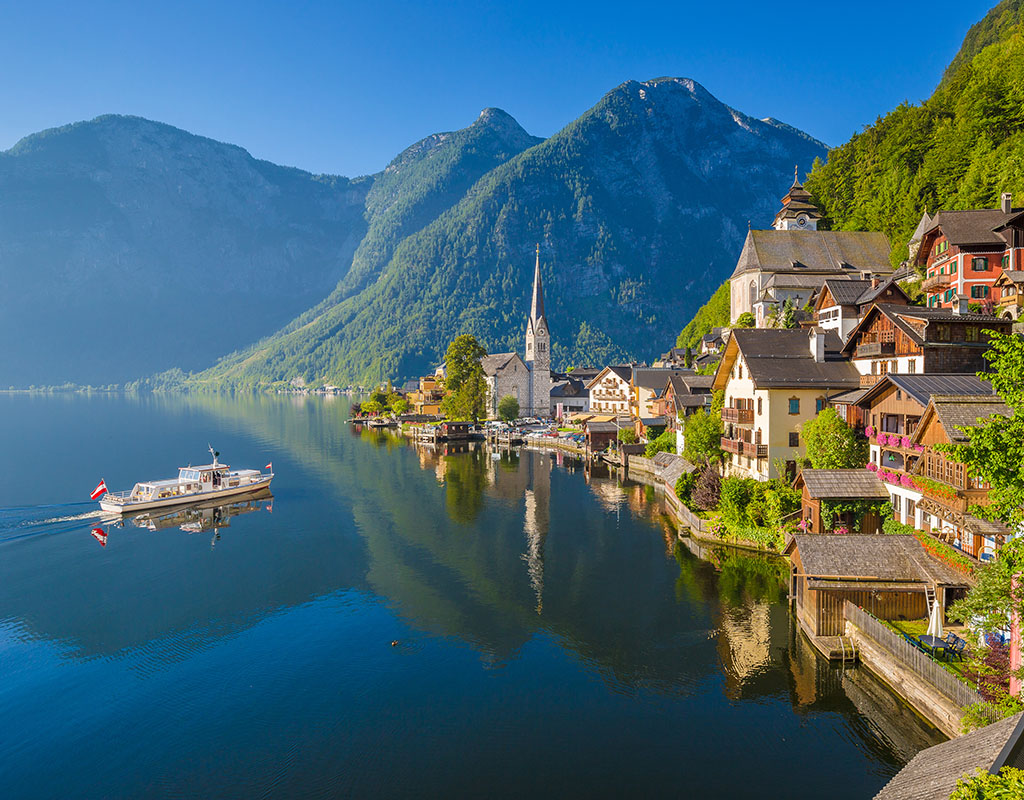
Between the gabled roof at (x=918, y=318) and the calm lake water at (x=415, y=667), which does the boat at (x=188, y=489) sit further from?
Result: the gabled roof at (x=918, y=318)

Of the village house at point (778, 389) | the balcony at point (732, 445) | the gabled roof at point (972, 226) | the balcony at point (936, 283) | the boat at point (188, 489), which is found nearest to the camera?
the village house at point (778, 389)

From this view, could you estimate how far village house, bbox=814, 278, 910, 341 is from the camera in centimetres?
5350

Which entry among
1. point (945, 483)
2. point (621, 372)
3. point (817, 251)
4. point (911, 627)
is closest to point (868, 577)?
point (911, 627)

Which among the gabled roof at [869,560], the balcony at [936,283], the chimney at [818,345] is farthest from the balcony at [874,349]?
the balcony at [936,283]

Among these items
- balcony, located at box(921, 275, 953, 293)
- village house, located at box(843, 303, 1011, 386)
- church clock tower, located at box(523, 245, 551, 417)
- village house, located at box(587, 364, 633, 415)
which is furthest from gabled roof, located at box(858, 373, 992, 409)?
church clock tower, located at box(523, 245, 551, 417)

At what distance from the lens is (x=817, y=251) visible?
3524 inches

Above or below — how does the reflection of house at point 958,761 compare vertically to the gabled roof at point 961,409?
below

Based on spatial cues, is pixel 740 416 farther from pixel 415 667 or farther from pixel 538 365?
pixel 538 365

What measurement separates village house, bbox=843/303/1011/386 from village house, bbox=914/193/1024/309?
13.8 metres

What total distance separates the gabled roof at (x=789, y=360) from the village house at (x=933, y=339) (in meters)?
4.50

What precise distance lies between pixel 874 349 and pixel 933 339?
17.4 feet

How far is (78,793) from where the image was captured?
70.3ft

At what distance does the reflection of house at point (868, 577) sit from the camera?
2780 cm

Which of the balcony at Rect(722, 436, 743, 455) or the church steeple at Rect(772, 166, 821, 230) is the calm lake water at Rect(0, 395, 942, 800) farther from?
the church steeple at Rect(772, 166, 821, 230)
